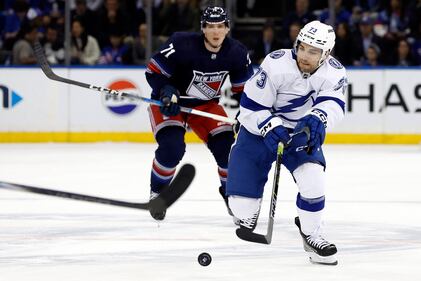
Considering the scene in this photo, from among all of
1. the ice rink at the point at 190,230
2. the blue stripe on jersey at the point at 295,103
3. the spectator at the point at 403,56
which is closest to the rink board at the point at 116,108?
the spectator at the point at 403,56

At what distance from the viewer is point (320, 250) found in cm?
502

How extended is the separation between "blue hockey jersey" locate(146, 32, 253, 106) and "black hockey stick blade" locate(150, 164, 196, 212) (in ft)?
5.68

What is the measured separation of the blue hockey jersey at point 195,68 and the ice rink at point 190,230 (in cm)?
68

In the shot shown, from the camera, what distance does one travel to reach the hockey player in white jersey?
500 centimetres

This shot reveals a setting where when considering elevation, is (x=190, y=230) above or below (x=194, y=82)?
below

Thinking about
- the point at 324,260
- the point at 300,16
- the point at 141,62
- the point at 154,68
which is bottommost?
the point at 141,62

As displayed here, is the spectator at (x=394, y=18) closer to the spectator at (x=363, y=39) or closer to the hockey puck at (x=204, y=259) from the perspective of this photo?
the spectator at (x=363, y=39)

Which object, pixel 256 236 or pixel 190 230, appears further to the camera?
pixel 190 230

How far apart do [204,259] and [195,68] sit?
167cm

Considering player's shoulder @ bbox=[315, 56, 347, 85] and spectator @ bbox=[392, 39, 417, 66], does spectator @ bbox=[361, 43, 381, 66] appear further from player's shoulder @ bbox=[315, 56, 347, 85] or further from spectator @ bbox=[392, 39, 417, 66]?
player's shoulder @ bbox=[315, 56, 347, 85]

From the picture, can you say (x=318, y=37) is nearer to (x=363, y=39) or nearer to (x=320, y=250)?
(x=320, y=250)

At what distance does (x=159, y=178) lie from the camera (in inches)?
253

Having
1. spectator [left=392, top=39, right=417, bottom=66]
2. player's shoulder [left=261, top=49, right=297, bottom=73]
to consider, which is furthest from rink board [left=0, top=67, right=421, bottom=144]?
player's shoulder [left=261, top=49, right=297, bottom=73]

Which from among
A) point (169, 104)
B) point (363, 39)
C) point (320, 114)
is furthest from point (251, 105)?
point (363, 39)
